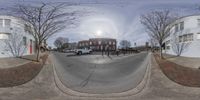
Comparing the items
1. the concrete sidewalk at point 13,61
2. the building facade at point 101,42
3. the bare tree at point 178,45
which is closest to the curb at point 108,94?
the bare tree at point 178,45

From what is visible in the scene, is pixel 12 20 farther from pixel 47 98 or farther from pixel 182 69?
pixel 182 69

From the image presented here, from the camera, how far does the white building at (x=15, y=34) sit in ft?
66.6

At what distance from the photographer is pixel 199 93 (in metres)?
12.7

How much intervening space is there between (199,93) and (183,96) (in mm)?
1233

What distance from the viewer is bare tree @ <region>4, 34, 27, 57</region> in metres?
20.0

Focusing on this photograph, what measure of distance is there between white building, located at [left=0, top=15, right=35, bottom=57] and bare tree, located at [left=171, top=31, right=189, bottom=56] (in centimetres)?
1299

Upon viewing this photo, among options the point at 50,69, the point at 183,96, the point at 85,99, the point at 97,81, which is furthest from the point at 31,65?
A: the point at 183,96

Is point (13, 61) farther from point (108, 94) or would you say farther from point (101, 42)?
point (108, 94)

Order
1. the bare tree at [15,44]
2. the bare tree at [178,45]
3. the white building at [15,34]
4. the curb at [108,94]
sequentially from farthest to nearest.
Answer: the white building at [15,34], the bare tree at [15,44], the bare tree at [178,45], the curb at [108,94]

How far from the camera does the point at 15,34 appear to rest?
19891mm

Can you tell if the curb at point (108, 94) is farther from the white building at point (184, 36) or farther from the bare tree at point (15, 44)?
the bare tree at point (15, 44)

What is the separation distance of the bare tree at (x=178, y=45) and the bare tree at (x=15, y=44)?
13441mm

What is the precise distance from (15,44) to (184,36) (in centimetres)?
1443

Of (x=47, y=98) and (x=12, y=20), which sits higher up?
(x=12, y=20)
